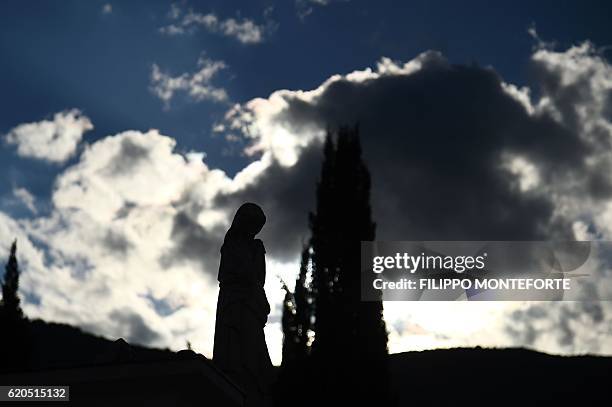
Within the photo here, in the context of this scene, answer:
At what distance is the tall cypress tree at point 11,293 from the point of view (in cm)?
3216

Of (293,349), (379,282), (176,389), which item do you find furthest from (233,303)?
(379,282)

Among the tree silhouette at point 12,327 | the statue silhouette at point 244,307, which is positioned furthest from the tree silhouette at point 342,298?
the statue silhouette at point 244,307

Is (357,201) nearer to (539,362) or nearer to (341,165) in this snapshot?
(341,165)

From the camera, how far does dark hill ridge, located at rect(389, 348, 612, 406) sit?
3092 cm

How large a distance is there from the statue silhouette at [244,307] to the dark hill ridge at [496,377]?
19.4 meters

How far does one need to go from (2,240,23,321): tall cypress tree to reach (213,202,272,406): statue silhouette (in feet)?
75.9

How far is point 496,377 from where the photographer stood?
107ft

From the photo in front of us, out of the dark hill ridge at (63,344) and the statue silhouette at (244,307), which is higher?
the dark hill ridge at (63,344)

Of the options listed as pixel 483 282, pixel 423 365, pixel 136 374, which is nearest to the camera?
pixel 136 374

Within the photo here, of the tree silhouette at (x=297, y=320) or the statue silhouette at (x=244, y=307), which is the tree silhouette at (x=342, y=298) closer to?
Answer: the tree silhouette at (x=297, y=320)

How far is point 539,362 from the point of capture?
110 feet

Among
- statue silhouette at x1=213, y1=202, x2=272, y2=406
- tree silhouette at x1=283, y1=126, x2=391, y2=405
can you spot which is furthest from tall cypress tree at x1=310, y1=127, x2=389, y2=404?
statue silhouette at x1=213, y1=202, x2=272, y2=406

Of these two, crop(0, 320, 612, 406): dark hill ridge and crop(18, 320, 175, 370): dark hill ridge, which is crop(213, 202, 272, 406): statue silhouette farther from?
Result: crop(18, 320, 175, 370): dark hill ridge

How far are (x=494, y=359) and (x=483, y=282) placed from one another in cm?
1545
